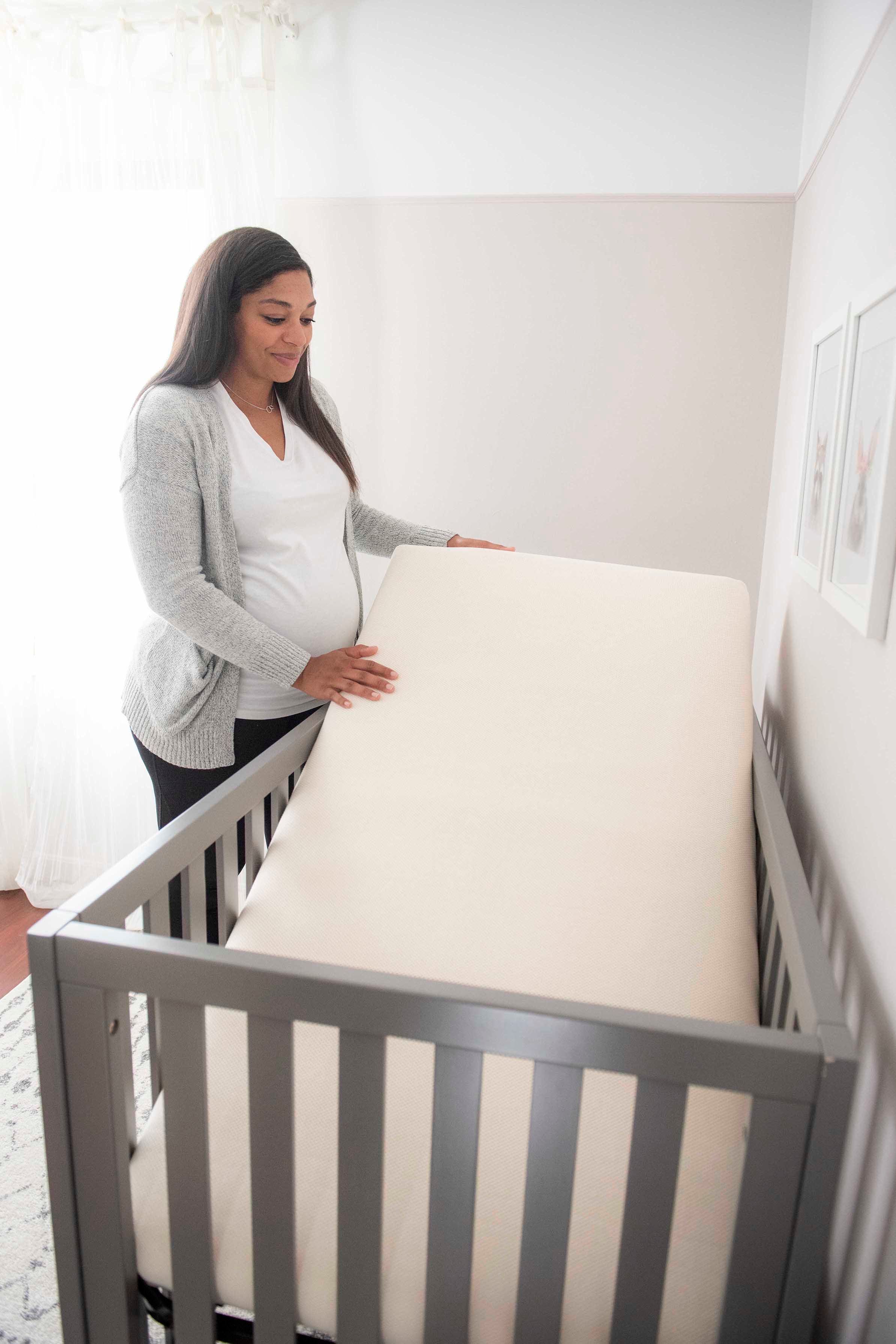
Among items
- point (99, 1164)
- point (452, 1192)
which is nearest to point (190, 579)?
point (99, 1164)

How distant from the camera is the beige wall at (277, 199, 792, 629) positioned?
191 cm

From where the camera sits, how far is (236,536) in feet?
4.44

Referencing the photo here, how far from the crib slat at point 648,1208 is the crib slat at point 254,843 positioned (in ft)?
2.12

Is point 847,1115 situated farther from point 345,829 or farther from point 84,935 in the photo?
point 345,829

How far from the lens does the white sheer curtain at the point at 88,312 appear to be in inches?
78.7

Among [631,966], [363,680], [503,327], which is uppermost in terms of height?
[503,327]

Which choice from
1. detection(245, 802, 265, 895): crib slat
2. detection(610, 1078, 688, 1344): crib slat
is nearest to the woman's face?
detection(245, 802, 265, 895): crib slat

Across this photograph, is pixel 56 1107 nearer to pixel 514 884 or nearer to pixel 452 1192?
pixel 452 1192

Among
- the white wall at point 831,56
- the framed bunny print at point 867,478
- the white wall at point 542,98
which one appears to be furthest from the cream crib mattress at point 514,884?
the white wall at point 542,98

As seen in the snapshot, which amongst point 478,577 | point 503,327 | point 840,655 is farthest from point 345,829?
point 503,327

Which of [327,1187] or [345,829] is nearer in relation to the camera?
[327,1187]

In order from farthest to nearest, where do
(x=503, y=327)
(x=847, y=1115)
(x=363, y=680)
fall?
(x=503, y=327), (x=363, y=680), (x=847, y=1115)

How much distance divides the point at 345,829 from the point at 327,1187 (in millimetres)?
454

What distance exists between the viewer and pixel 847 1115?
615mm
